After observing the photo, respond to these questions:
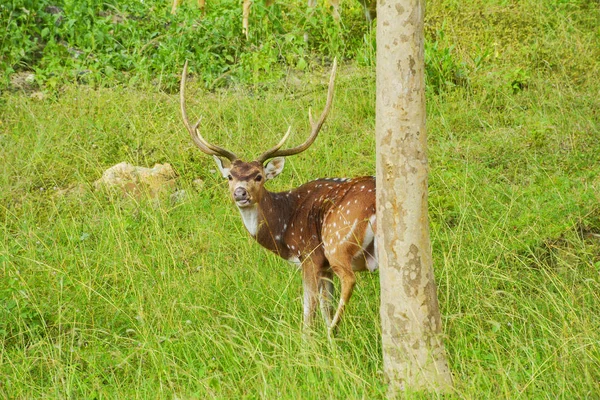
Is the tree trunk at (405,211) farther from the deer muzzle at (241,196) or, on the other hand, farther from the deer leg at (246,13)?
the deer leg at (246,13)

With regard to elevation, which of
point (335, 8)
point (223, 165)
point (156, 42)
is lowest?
point (223, 165)

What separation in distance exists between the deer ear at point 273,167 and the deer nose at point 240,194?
0.34 metres

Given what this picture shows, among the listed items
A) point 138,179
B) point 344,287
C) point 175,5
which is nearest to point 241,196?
point 344,287

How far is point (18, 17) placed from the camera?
987cm

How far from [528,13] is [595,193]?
3.85 metres

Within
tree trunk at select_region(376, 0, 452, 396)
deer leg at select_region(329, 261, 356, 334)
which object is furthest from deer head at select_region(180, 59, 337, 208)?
tree trunk at select_region(376, 0, 452, 396)

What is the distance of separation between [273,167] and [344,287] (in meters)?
1.10

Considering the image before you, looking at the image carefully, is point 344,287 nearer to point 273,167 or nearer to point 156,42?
point 273,167

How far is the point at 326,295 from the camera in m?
5.82

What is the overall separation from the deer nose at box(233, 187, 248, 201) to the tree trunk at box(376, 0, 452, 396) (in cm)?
146

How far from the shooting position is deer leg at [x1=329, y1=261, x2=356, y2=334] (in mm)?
5348

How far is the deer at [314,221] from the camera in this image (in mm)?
5516

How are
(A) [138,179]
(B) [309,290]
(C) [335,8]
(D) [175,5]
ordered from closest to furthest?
(B) [309,290]
(A) [138,179]
(C) [335,8]
(D) [175,5]

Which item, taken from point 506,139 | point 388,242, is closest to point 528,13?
point 506,139
